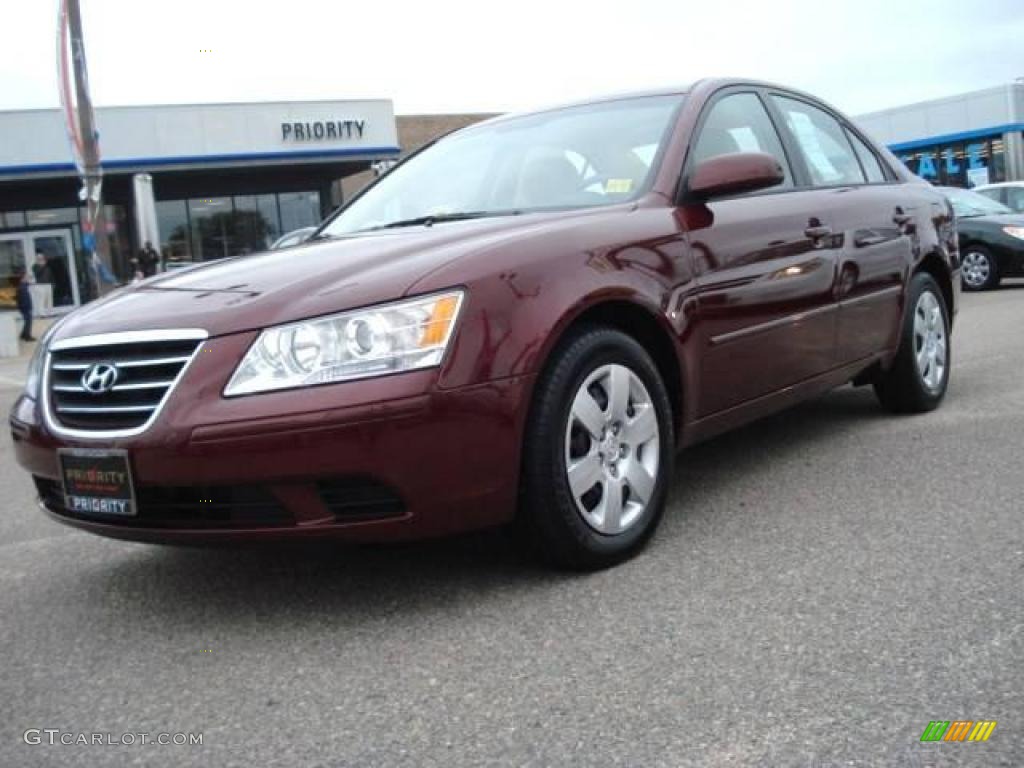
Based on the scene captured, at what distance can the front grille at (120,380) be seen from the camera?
2.85 m

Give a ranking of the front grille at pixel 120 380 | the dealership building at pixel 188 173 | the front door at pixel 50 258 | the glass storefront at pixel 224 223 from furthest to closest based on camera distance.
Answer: the glass storefront at pixel 224 223 < the front door at pixel 50 258 < the dealership building at pixel 188 173 < the front grille at pixel 120 380

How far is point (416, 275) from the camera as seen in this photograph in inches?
114

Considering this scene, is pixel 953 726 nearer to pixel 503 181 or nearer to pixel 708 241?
pixel 708 241

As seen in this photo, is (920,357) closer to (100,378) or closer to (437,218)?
(437,218)

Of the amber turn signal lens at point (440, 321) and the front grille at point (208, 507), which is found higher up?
the amber turn signal lens at point (440, 321)

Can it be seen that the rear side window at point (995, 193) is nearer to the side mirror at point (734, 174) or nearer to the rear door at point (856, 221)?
the rear door at point (856, 221)

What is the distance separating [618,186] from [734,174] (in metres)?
0.42

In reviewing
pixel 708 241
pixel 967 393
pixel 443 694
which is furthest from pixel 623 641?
pixel 967 393

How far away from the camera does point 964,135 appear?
34.6 m

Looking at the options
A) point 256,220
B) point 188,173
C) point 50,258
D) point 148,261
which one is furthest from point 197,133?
point 148,261

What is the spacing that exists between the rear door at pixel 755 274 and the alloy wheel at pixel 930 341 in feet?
3.43

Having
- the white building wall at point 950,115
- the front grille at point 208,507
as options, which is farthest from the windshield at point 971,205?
the white building wall at point 950,115

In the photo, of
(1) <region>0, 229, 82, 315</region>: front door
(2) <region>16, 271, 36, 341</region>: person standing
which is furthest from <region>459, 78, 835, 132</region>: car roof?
(1) <region>0, 229, 82, 315</region>: front door

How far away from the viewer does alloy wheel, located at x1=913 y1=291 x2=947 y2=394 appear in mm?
5293
